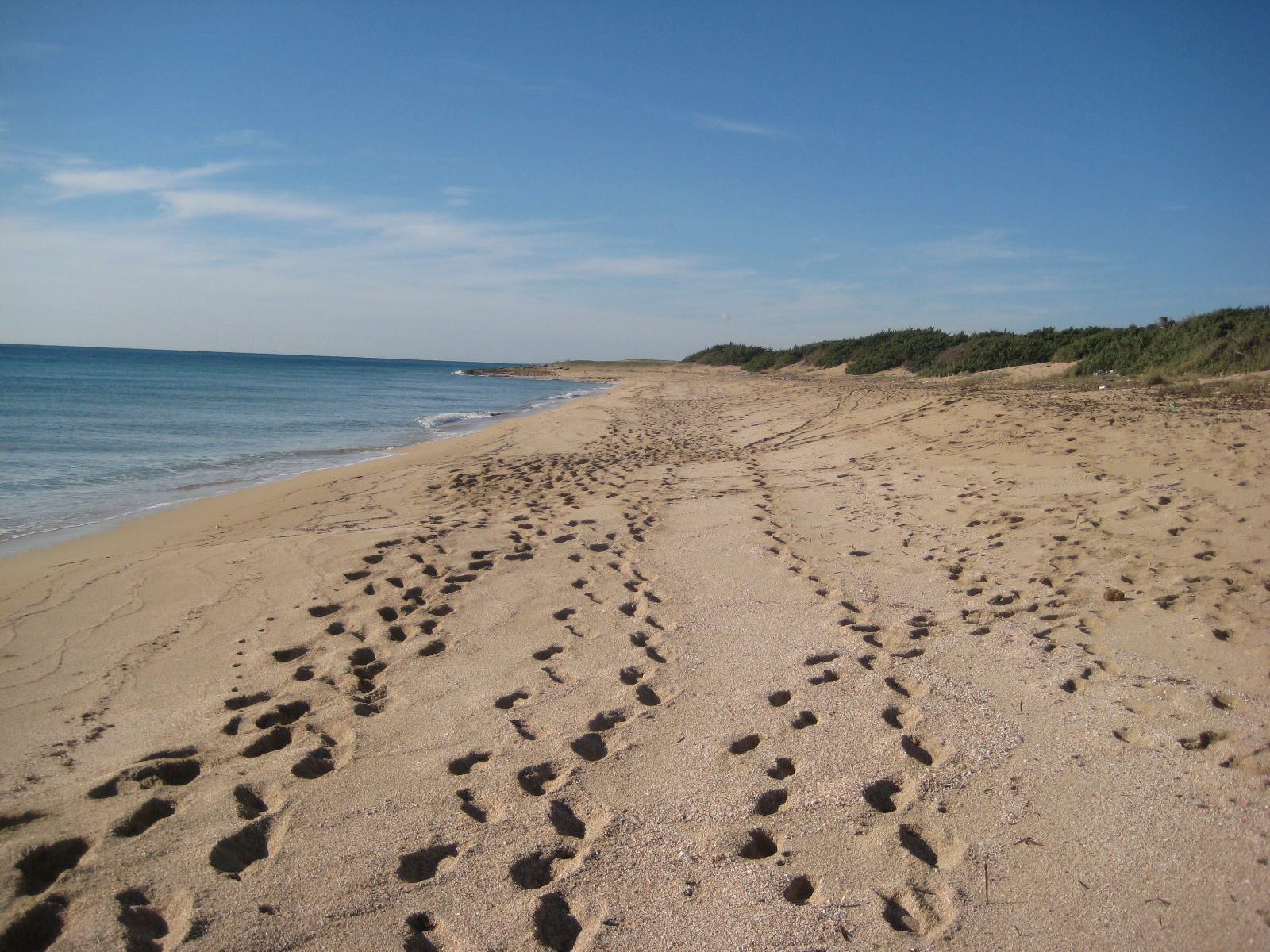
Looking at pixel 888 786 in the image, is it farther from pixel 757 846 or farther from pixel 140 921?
pixel 140 921

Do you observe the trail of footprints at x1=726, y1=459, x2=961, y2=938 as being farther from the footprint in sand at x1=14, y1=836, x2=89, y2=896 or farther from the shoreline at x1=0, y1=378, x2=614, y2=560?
the shoreline at x1=0, y1=378, x2=614, y2=560

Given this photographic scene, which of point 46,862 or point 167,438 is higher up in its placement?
point 167,438

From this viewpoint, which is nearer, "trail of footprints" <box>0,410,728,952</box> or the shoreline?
"trail of footprints" <box>0,410,728,952</box>

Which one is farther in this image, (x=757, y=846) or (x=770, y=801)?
(x=770, y=801)

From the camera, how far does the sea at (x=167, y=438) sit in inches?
333

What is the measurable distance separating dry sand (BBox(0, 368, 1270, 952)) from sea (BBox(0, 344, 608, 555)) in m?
2.67

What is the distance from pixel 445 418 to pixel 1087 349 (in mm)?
18424

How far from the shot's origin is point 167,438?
14.3 m

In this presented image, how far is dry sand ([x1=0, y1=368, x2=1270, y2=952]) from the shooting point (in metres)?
2.02

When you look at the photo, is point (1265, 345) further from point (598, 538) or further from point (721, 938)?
point (721, 938)

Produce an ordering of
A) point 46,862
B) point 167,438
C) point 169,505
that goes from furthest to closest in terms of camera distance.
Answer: point 167,438, point 169,505, point 46,862

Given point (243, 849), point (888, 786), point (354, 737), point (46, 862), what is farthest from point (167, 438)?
point (888, 786)

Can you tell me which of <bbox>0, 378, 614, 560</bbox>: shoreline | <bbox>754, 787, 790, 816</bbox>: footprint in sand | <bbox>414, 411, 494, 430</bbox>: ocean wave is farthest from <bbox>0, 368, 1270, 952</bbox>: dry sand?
<bbox>414, 411, 494, 430</bbox>: ocean wave

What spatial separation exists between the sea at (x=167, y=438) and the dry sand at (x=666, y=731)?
2675 mm
